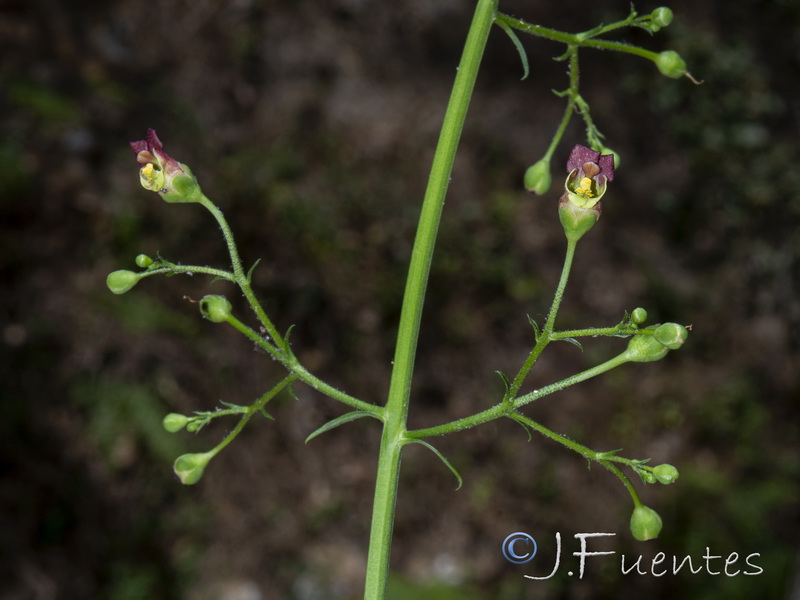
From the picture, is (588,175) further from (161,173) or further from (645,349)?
(161,173)

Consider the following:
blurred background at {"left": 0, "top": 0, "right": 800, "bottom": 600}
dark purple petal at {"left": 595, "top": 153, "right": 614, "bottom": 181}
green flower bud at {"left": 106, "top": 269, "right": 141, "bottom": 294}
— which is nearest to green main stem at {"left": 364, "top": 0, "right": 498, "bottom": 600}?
dark purple petal at {"left": 595, "top": 153, "right": 614, "bottom": 181}

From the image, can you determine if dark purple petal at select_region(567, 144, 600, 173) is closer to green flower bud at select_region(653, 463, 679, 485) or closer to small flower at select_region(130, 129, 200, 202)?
green flower bud at select_region(653, 463, 679, 485)

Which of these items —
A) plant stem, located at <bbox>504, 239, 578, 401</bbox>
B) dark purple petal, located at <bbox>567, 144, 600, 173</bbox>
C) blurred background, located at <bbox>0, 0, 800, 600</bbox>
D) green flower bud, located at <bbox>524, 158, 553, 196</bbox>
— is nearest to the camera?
plant stem, located at <bbox>504, 239, 578, 401</bbox>

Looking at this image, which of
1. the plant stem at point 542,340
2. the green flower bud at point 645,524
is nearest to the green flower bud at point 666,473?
the green flower bud at point 645,524

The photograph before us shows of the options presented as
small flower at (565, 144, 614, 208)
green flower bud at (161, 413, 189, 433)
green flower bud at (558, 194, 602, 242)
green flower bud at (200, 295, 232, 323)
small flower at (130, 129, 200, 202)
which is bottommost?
green flower bud at (161, 413, 189, 433)

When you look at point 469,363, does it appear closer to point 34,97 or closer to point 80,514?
point 80,514
